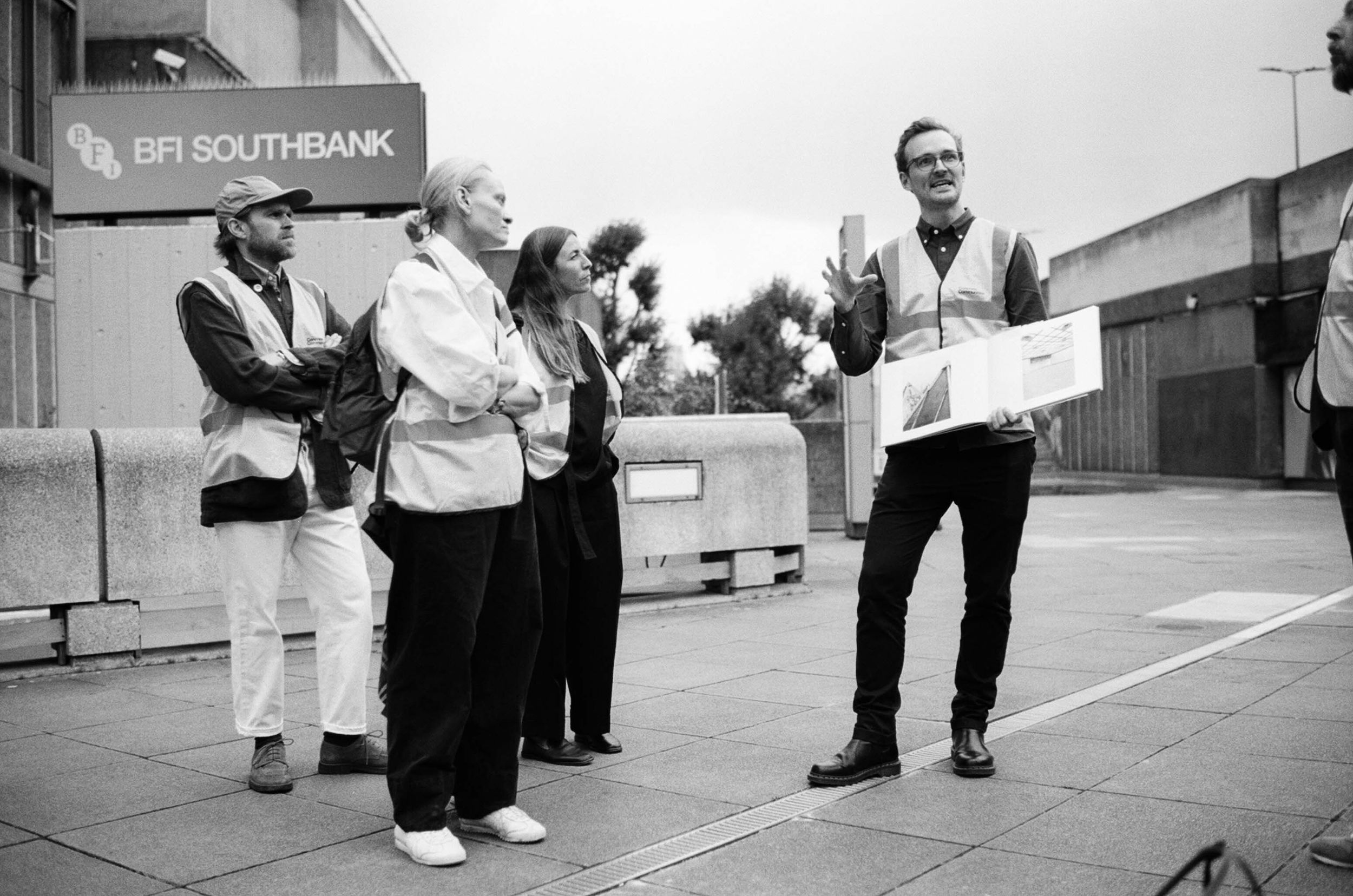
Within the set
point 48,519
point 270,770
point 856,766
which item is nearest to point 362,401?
point 270,770

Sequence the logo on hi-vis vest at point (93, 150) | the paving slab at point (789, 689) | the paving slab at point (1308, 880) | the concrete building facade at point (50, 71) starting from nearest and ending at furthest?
the paving slab at point (1308, 880) → the paving slab at point (789, 689) → the logo on hi-vis vest at point (93, 150) → the concrete building facade at point (50, 71)

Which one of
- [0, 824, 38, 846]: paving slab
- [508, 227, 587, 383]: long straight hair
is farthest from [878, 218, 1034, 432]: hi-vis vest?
[0, 824, 38, 846]: paving slab

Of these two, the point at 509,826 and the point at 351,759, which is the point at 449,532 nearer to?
the point at 509,826

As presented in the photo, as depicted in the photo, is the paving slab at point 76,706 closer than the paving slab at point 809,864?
No

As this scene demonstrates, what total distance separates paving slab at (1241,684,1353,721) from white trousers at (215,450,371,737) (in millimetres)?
3473

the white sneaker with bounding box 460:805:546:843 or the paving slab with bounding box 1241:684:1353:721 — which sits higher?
the white sneaker with bounding box 460:805:546:843

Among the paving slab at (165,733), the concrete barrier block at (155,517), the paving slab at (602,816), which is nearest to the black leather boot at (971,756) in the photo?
the paving slab at (602,816)

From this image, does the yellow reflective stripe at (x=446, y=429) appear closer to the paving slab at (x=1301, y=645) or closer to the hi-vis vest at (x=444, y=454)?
the hi-vis vest at (x=444, y=454)

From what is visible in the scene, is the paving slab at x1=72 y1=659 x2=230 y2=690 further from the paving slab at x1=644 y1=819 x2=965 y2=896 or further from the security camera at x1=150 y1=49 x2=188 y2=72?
the security camera at x1=150 y1=49 x2=188 y2=72

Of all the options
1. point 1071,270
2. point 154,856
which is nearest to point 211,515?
point 154,856

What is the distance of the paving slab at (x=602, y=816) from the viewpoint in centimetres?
365

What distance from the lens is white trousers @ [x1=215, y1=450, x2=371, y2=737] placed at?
438cm

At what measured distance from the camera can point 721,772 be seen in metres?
4.46

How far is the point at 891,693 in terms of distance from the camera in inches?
172
